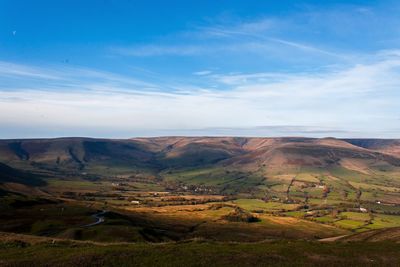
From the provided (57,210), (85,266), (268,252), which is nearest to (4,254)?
(85,266)

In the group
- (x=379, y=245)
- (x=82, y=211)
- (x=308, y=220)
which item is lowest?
(x=308, y=220)

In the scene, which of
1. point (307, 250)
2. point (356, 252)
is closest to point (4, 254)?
point (307, 250)

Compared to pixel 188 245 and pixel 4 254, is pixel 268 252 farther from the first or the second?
pixel 4 254

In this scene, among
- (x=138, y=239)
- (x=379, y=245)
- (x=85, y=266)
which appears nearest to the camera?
(x=85, y=266)

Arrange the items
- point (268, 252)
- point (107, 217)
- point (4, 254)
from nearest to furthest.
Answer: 1. point (4, 254)
2. point (268, 252)
3. point (107, 217)

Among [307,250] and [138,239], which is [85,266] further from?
[138,239]

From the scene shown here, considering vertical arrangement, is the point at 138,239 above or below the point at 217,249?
below

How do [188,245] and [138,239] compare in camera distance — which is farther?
[138,239]
